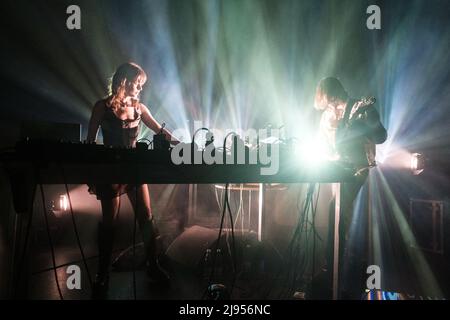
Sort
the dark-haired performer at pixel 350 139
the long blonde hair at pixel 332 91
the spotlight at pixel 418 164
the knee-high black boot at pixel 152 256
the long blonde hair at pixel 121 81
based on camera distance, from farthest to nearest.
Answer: the spotlight at pixel 418 164 → the long blonde hair at pixel 332 91 → the long blonde hair at pixel 121 81 → the knee-high black boot at pixel 152 256 → the dark-haired performer at pixel 350 139

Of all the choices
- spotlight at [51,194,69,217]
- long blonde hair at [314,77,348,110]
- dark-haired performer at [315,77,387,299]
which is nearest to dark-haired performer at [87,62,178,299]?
dark-haired performer at [315,77,387,299]

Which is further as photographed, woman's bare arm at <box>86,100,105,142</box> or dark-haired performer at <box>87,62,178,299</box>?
woman's bare arm at <box>86,100,105,142</box>

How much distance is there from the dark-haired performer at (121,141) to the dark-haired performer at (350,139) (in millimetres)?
1208

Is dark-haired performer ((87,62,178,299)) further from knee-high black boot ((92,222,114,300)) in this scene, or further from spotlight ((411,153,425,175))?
spotlight ((411,153,425,175))

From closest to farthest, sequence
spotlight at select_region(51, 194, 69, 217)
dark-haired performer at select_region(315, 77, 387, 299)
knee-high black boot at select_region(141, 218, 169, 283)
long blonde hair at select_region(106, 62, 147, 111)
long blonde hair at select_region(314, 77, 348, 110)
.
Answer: dark-haired performer at select_region(315, 77, 387, 299) < knee-high black boot at select_region(141, 218, 169, 283) < long blonde hair at select_region(106, 62, 147, 111) < long blonde hair at select_region(314, 77, 348, 110) < spotlight at select_region(51, 194, 69, 217)

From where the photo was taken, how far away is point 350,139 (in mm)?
2213

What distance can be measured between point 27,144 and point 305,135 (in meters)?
3.91

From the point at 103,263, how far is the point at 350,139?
6.65 feet

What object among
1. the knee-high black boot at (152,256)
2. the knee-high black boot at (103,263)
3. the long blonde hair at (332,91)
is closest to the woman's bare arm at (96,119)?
the knee-high black boot at (103,263)

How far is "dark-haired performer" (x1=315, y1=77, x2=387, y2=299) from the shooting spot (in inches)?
69.9

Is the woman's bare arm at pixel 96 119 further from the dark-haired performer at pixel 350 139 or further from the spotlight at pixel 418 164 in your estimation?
the spotlight at pixel 418 164

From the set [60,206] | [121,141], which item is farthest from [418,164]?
[60,206]

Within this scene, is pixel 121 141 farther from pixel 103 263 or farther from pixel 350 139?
pixel 350 139

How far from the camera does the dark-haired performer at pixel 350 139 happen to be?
177 centimetres
